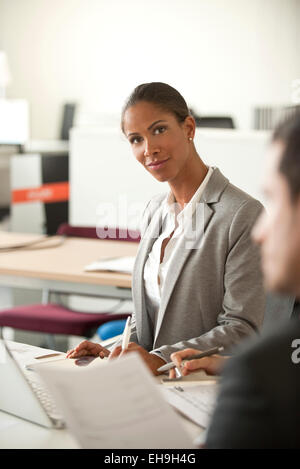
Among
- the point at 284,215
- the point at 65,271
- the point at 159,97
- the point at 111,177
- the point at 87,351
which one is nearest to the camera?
the point at 284,215

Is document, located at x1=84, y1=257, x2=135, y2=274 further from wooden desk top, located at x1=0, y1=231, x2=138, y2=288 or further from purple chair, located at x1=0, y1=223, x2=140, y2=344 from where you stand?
purple chair, located at x1=0, y1=223, x2=140, y2=344

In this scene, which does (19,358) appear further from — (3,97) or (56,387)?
(3,97)

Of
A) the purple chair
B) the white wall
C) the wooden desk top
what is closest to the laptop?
the wooden desk top

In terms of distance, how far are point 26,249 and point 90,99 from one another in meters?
6.53

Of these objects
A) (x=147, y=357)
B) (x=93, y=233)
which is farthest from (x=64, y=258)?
(x=147, y=357)

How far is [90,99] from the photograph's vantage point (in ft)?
31.6

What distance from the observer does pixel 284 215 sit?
0.76m

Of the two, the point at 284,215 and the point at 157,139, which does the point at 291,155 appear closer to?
the point at 284,215

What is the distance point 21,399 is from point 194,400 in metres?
0.35

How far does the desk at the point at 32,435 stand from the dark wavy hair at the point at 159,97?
36.9 inches

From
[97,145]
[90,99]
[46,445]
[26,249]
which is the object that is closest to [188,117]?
[46,445]

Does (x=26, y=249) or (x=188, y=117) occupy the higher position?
(x=188, y=117)

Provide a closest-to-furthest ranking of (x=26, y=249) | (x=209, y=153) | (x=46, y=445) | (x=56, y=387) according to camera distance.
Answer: (x=56, y=387)
(x=46, y=445)
(x=26, y=249)
(x=209, y=153)

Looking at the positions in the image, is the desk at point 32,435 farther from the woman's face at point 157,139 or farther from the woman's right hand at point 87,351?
the woman's face at point 157,139
